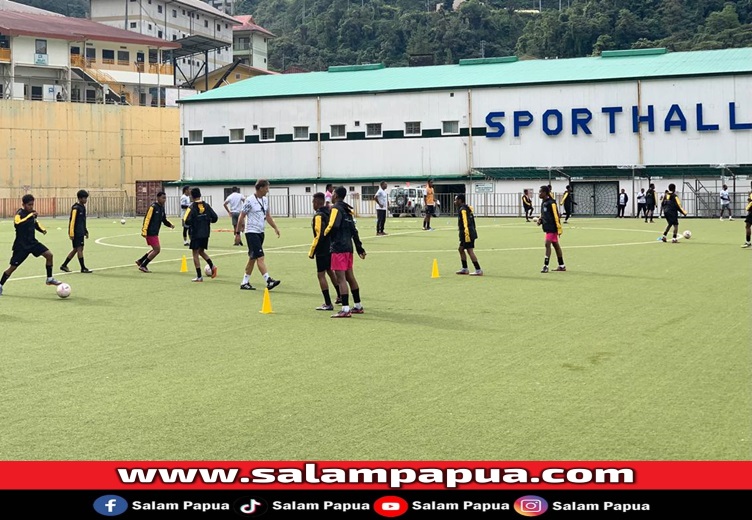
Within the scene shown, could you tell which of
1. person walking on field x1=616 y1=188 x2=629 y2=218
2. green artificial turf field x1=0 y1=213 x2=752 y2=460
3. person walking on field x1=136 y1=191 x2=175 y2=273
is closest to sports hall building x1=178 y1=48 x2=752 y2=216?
person walking on field x1=616 y1=188 x2=629 y2=218

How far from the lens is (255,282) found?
72.9 ft

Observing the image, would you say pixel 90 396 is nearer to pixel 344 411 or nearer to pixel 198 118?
pixel 344 411

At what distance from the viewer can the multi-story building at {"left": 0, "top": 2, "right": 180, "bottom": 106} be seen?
89250 mm

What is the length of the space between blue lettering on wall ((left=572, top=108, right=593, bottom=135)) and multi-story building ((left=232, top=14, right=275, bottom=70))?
78.7 meters

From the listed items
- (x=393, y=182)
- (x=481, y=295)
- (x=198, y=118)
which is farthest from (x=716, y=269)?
(x=198, y=118)

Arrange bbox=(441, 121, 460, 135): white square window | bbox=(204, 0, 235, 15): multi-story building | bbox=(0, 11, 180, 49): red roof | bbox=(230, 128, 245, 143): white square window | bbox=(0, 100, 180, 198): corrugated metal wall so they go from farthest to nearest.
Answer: bbox=(204, 0, 235, 15): multi-story building
bbox=(0, 11, 180, 49): red roof
bbox=(0, 100, 180, 198): corrugated metal wall
bbox=(230, 128, 245, 143): white square window
bbox=(441, 121, 460, 135): white square window

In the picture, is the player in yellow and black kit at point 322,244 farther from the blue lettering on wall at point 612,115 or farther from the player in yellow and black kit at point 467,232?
the blue lettering on wall at point 612,115

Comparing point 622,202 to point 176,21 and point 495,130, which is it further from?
point 176,21

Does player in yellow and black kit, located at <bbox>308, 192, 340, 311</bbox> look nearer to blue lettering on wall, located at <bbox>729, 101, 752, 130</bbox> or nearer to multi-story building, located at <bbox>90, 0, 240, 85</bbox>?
blue lettering on wall, located at <bbox>729, 101, 752, 130</bbox>

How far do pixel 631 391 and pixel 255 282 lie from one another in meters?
12.9

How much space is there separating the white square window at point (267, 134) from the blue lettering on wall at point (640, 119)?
24331 millimetres

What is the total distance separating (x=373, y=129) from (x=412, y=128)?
2687mm

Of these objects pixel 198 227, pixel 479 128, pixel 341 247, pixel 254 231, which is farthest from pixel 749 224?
pixel 479 128

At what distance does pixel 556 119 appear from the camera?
212 ft
